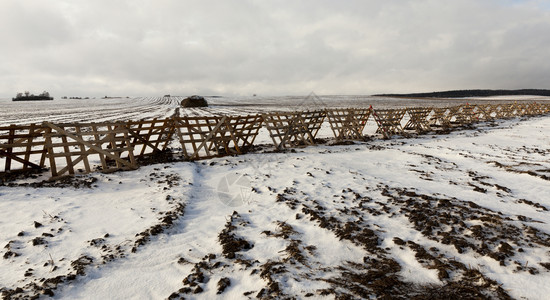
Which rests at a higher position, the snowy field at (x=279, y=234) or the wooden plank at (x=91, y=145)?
the wooden plank at (x=91, y=145)

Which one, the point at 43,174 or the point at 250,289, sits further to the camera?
the point at 43,174

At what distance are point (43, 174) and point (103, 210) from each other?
165 inches

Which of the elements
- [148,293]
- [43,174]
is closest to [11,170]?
[43,174]

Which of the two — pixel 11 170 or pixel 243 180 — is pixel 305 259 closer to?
pixel 243 180

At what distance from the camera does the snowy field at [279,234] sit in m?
3.55

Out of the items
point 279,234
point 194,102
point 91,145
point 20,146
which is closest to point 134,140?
point 91,145

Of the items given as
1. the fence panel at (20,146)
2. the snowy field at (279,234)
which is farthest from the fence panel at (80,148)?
the snowy field at (279,234)

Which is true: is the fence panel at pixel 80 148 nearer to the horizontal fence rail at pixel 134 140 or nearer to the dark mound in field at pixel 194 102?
the horizontal fence rail at pixel 134 140

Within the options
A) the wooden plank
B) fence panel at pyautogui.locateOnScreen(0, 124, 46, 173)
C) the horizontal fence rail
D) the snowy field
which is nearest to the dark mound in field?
the horizontal fence rail

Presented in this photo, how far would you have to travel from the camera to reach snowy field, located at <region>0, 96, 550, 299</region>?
3.55m

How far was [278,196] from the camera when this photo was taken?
6.64m

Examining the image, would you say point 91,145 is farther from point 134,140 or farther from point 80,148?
point 134,140

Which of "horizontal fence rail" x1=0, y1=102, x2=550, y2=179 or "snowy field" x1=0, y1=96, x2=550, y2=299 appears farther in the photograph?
"horizontal fence rail" x1=0, y1=102, x2=550, y2=179

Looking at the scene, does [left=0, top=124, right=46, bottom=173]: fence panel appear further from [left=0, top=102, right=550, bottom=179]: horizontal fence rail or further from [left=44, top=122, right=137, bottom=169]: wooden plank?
[left=44, top=122, right=137, bottom=169]: wooden plank
